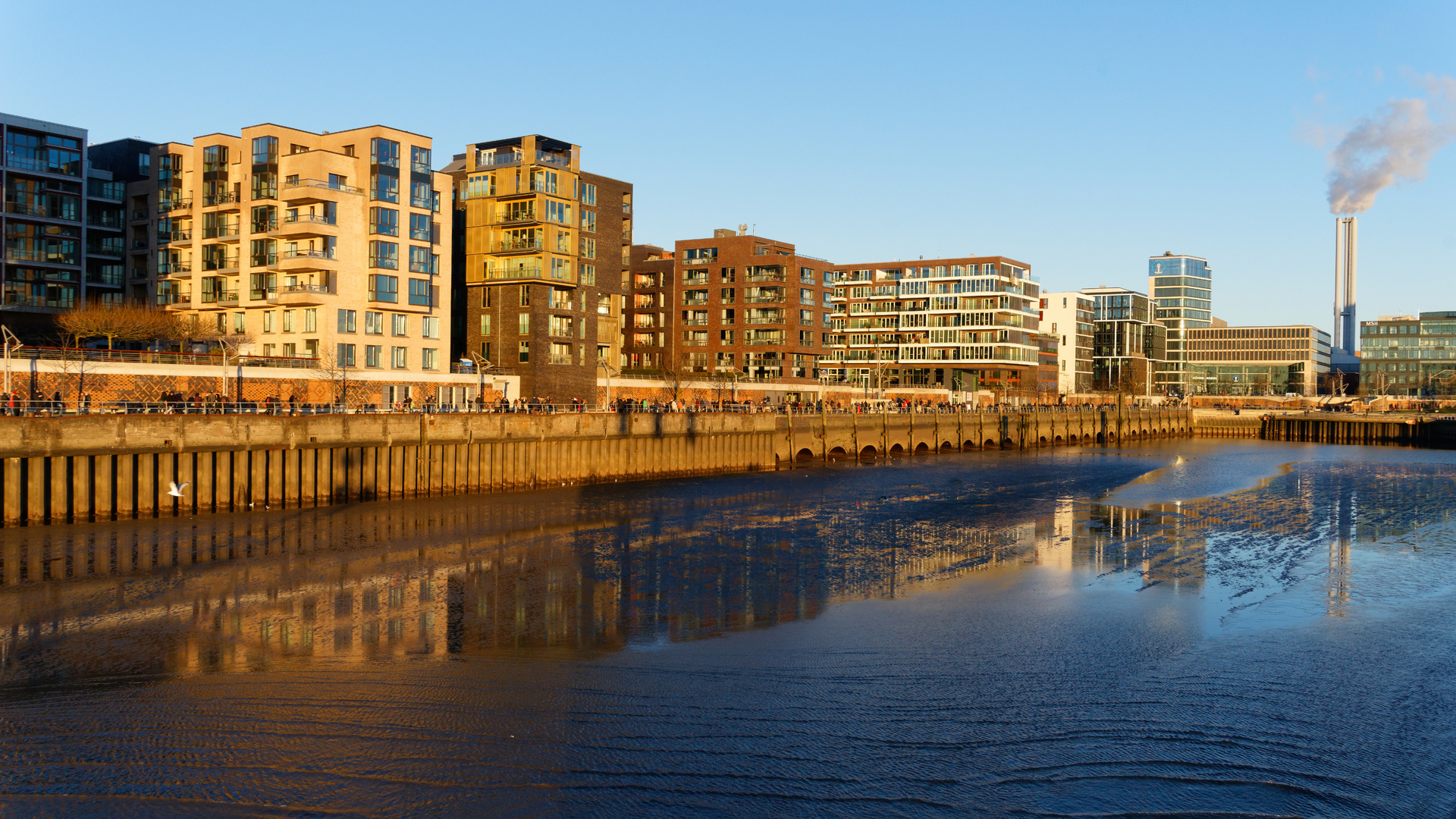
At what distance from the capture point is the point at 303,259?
76.3 metres

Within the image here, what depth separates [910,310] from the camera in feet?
576

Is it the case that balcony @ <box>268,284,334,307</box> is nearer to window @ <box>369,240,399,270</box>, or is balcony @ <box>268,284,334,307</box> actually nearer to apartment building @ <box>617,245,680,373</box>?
window @ <box>369,240,399,270</box>

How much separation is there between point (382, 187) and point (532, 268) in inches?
572

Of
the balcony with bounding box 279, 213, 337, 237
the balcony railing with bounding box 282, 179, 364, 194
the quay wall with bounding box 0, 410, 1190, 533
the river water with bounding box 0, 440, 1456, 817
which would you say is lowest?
the river water with bounding box 0, 440, 1456, 817

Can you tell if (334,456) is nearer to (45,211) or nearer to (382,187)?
(382,187)

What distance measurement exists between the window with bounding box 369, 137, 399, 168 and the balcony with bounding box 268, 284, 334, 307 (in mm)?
11113

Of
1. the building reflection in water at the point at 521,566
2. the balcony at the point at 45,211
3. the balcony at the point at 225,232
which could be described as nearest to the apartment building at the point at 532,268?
the balcony at the point at 225,232

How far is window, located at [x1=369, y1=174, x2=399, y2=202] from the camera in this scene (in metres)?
79.8

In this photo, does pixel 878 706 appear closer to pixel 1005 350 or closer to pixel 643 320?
pixel 643 320

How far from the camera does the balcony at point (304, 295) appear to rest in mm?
76250

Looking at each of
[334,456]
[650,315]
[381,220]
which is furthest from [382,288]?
[650,315]

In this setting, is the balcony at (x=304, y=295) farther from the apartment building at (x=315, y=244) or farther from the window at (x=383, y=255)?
the window at (x=383, y=255)

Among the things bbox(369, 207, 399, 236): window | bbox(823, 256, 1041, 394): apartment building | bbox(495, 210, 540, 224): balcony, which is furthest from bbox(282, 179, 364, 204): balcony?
bbox(823, 256, 1041, 394): apartment building

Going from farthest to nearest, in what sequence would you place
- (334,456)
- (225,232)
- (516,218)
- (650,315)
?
(650,315)
(516,218)
(225,232)
(334,456)
